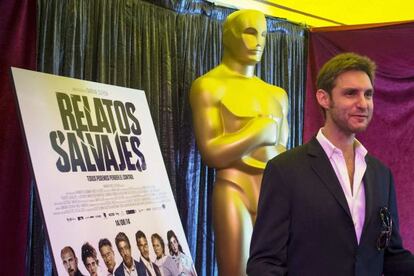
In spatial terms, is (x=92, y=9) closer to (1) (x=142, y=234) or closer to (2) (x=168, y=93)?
(2) (x=168, y=93)

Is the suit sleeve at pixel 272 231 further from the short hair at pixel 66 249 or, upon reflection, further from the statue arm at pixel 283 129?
the statue arm at pixel 283 129

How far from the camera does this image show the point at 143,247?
1.97m

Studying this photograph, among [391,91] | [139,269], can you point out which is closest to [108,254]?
[139,269]

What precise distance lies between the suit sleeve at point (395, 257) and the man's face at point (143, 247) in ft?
2.87

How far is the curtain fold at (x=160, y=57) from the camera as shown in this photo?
103 inches

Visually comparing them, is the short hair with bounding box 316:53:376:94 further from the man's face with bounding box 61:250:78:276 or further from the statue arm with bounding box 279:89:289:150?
the statue arm with bounding box 279:89:289:150

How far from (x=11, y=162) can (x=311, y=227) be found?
152 centimetres

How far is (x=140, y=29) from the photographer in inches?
117

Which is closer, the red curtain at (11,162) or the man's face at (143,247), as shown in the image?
the man's face at (143,247)

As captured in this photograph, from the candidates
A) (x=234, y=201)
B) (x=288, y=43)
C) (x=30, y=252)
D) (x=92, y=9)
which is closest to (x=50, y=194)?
(x=30, y=252)

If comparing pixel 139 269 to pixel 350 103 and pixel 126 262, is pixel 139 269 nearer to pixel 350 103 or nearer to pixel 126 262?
pixel 126 262

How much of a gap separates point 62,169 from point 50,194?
0.11 metres

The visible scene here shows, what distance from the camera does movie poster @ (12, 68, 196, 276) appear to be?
1.74 meters

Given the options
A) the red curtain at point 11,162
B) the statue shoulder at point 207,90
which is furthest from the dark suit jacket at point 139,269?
the statue shoulder at point 207,90
